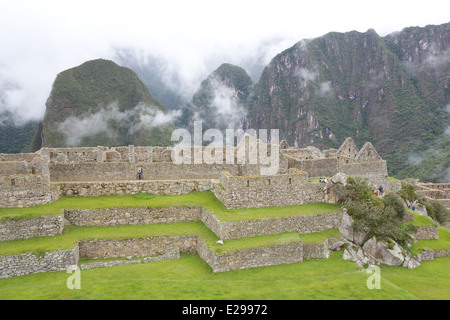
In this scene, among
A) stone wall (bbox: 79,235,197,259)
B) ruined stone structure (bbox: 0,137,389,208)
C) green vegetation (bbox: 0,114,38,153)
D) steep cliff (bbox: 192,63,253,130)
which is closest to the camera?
stone wall (bbox: 79,235,197,259)

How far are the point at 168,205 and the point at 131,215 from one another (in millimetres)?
1745

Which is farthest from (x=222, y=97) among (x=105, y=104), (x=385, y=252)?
(x=385, y=252)

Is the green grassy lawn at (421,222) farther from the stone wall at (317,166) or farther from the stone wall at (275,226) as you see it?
the stone wall at (275,226)

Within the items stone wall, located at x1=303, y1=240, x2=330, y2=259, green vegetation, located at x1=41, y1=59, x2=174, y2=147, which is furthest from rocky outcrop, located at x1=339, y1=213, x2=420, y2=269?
green vegetation, located at x1=41, y1=59, x2=174, y2=147

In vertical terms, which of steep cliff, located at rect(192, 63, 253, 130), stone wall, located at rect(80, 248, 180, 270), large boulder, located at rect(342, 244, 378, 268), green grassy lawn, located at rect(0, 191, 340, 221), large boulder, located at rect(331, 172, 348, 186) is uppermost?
steep cliff, located at rect(192, 63, 253, 130)

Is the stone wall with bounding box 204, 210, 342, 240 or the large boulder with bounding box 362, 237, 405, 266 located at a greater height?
the stone wall with bounding box 204, 210, 342, 240

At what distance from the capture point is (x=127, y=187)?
1703 cm

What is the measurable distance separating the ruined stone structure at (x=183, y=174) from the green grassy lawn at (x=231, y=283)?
3.85 metres

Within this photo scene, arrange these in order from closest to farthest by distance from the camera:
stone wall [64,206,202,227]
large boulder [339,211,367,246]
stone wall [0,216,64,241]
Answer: stone wall [0,216,64,241], stone wall [64,206,202,227], large boulder [339,211,367,246]

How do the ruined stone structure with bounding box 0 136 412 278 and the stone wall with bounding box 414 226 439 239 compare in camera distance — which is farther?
the stone wall with bounding box 414 226 439 239

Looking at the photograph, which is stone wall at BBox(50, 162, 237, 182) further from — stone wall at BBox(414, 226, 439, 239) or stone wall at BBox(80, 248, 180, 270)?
stone wall at BBox(414, 226, 439, 239)

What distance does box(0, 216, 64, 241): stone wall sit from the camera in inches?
518

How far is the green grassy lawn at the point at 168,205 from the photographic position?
14.1 m

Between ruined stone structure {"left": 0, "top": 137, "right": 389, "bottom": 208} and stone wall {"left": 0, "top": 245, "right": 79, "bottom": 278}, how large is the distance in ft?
11.3
